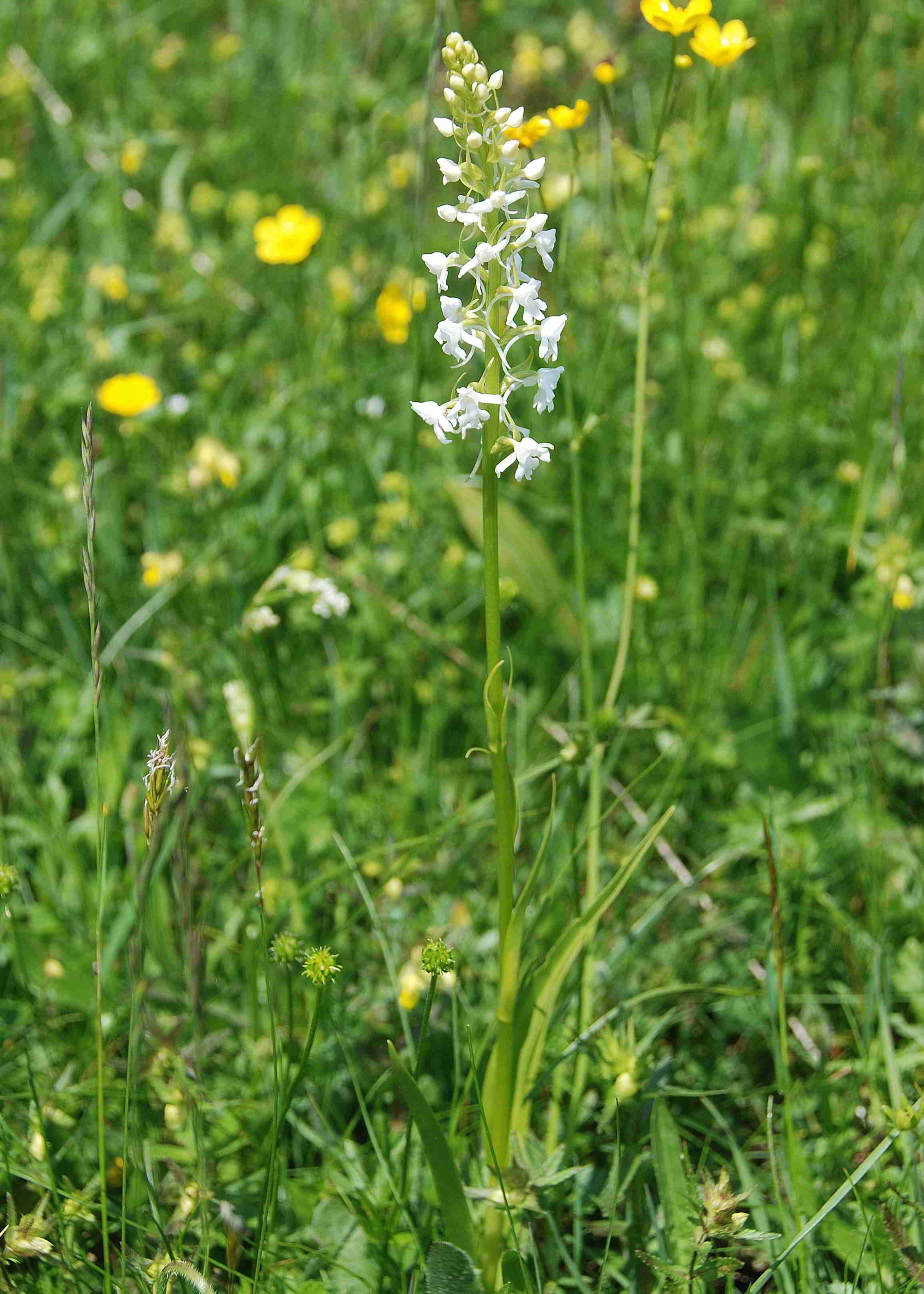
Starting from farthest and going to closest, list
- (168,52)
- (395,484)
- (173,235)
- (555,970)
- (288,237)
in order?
(168,52) → (173,235) → (288,237) → (395,484) → (555,970)

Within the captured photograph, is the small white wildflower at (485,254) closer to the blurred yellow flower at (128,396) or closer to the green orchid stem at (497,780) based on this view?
the green orchid stem at (497,780)

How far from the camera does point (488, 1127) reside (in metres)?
1.45

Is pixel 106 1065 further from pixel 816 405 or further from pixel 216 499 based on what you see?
pixel 816 405

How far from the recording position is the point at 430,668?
255 centimetres

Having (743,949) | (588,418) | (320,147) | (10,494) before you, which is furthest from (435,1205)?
(320,147)

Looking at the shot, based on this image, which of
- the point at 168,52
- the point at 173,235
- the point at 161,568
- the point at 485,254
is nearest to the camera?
the point at 485,254

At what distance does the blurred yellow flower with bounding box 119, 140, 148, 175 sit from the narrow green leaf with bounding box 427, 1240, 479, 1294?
10.6 feet

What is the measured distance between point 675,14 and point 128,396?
164 centimetres

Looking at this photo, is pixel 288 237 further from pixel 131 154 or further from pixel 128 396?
pixel 131 154

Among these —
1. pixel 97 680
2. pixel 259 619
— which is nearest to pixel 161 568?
pixel 259 619

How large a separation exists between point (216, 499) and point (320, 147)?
6.23 feet

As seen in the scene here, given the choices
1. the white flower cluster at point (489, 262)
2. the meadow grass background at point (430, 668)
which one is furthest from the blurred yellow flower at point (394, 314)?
the white flower cluster at point (489, 262)

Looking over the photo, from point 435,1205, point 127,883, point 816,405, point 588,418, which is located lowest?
point 435,1205

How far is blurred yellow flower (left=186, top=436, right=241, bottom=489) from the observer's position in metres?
2.60
